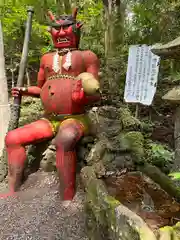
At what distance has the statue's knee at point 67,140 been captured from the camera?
7.60ft

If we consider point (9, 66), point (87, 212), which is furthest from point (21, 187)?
point (9, 66)

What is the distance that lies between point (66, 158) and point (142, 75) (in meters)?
2.26

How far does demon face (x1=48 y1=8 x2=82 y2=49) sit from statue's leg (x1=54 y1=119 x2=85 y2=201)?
76cm

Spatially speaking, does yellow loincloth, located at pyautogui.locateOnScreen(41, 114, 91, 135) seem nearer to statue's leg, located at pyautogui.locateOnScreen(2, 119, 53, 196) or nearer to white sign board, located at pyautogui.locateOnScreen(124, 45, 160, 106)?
statue's leg, located at pyautogui.locateOnScreen(2, 119, 53, 196)

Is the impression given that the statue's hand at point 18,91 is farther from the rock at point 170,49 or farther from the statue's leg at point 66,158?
the rock at point 170,49

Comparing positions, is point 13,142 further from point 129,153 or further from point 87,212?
point 129,153

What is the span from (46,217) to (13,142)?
67cm

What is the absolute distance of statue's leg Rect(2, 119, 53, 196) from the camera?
2.47m

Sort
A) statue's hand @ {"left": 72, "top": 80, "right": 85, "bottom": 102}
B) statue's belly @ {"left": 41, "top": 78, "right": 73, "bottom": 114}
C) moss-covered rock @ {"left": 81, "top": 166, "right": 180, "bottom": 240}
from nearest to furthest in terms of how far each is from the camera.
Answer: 1. moss-covered rock @ {"left": 81, "top": 166, "right": 180, "bottom": 240}
2. statue's hand @ {"left": 72, "top": 80, "right": 85, "bottom": 102}
3. statue's belly @ {"left": 41, "top": 78, "right": 73, "bottom": 114}

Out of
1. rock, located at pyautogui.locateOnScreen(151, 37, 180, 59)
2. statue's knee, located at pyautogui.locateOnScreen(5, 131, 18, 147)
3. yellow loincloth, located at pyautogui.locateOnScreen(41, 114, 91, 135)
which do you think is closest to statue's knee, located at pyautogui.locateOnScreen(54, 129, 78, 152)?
yellow loincloth, located at pyautogui.locateOnScreen(41, 114, 91, 135)

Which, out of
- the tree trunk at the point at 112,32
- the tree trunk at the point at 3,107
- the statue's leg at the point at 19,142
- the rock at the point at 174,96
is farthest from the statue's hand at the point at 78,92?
the tree trunk at the point at 112,32

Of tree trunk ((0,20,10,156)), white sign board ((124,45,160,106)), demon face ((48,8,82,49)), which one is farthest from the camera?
white sign board ((124,45,160,106))

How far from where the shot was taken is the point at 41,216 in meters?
2.26

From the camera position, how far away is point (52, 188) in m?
2.61
